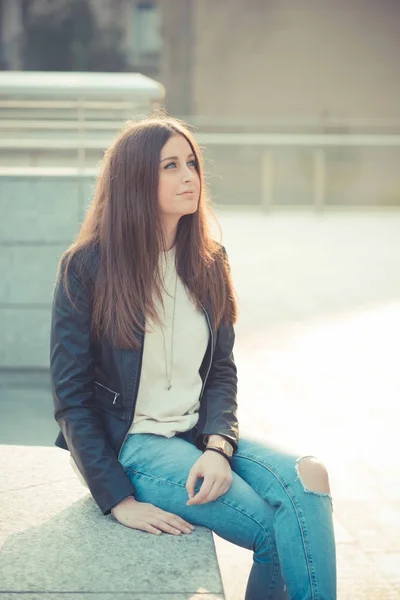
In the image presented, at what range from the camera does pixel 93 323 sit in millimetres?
2701

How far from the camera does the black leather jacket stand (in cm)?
260

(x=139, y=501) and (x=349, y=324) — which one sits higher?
(x=139, y=501)

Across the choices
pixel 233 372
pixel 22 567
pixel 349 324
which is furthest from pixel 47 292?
pixel 22 567

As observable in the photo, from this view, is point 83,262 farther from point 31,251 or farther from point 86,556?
point 31,251

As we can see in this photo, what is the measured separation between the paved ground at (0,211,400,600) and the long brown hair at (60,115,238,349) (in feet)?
1.76

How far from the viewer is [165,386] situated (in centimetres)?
276

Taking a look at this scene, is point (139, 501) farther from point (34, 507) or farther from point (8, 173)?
point (8, 173)

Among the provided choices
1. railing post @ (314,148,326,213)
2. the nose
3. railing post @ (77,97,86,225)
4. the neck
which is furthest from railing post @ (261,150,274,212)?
the nose

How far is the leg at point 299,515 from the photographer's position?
8.02 ft

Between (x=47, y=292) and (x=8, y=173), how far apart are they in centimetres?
73

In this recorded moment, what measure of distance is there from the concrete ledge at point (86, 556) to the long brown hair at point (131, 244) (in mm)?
487

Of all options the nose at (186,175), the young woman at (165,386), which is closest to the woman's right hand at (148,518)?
the young woman at (165,386)

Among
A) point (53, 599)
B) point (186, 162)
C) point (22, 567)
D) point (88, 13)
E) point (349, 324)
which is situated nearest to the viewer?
point (53, 599)

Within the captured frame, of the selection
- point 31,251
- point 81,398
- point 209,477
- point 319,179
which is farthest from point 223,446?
point 319,179
